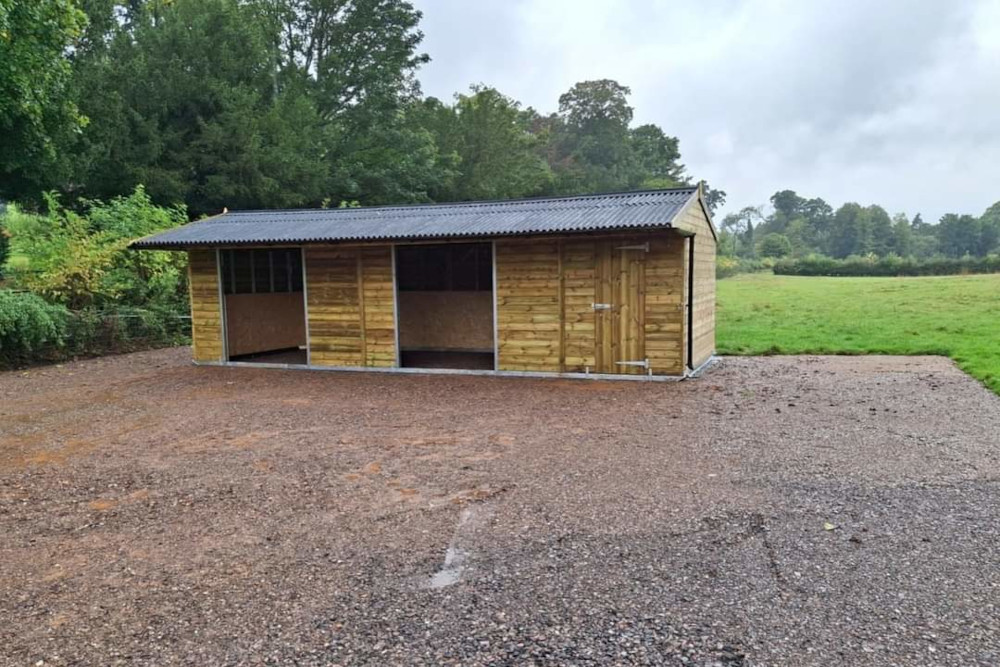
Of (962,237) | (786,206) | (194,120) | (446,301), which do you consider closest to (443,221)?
(446,301)

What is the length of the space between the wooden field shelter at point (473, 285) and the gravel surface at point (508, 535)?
74.1 inches

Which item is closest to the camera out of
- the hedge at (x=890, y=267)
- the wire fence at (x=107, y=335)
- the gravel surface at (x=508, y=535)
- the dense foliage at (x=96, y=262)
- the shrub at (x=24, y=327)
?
the gravel surface at (x=508, y=535)

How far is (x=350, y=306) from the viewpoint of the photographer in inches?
392

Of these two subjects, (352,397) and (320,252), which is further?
(320,252)

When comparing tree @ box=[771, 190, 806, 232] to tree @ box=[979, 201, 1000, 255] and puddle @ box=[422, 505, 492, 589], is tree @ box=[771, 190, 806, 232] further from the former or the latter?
puddle @ box=[422, 505, 492, 589]

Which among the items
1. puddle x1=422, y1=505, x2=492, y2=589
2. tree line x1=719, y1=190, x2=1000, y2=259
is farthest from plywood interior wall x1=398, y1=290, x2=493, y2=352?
tree line x1=719, y1=190, x2=1000, y2=259

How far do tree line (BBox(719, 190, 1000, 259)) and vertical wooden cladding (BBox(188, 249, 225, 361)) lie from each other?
183 feet

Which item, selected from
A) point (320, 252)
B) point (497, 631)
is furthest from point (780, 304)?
point (497, 631)

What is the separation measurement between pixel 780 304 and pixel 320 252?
15.7m

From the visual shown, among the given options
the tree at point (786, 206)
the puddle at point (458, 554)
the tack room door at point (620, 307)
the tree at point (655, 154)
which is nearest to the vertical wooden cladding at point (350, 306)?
the tack room door at point (620, 307)

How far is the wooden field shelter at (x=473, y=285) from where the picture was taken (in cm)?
853

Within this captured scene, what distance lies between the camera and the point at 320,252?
32.9 feet

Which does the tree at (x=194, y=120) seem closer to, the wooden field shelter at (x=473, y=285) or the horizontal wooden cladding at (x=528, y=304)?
the wooden field shelter at (x=473, y=285)

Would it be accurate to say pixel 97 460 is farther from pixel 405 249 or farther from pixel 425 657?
Result: pixel 405 249
